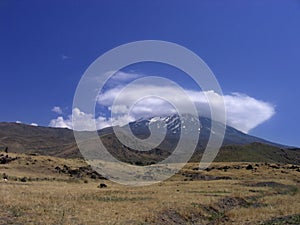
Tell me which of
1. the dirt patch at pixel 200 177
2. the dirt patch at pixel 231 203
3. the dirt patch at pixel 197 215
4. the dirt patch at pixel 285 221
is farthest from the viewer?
the dirt patch at pixel 200 177

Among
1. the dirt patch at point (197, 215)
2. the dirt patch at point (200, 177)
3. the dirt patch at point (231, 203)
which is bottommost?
the dirt patch at point (197, 215)

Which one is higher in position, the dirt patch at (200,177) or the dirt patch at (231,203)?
the dirt patch at (200,177)

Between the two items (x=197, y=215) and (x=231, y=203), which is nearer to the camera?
(x=197, y=215)

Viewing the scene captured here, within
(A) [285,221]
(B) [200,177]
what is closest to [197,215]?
(A) [285,221]

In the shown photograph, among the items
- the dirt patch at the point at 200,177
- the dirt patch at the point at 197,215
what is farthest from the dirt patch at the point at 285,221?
the dirt patch at the point at 200,177

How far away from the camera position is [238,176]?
8712 centimetres

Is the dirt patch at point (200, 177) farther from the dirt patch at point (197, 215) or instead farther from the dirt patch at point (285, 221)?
the dirt patch at point (285, 221)

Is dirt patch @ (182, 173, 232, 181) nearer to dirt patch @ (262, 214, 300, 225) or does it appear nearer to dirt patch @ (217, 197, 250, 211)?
dirt patch @ (217, 197, 250, 211)

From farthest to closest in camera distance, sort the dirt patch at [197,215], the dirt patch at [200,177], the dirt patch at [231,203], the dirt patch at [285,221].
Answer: the dirt patch at [200,177]
the dirt patch at [231,203]
the dirt patch at [197,215]
the dirt patch at [285,221]

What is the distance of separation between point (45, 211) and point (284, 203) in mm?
26311

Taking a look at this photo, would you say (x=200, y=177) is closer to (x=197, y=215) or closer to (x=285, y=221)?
(x=197, y=215)

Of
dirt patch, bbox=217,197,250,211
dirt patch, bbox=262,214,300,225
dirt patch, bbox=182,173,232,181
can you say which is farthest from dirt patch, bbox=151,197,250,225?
dirt patch, bbox=182,173,232,181

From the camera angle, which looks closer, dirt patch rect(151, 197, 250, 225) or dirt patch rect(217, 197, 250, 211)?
dirt patch rect(151, 197, 250, 225)

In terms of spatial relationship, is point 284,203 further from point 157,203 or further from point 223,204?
point 157,203
